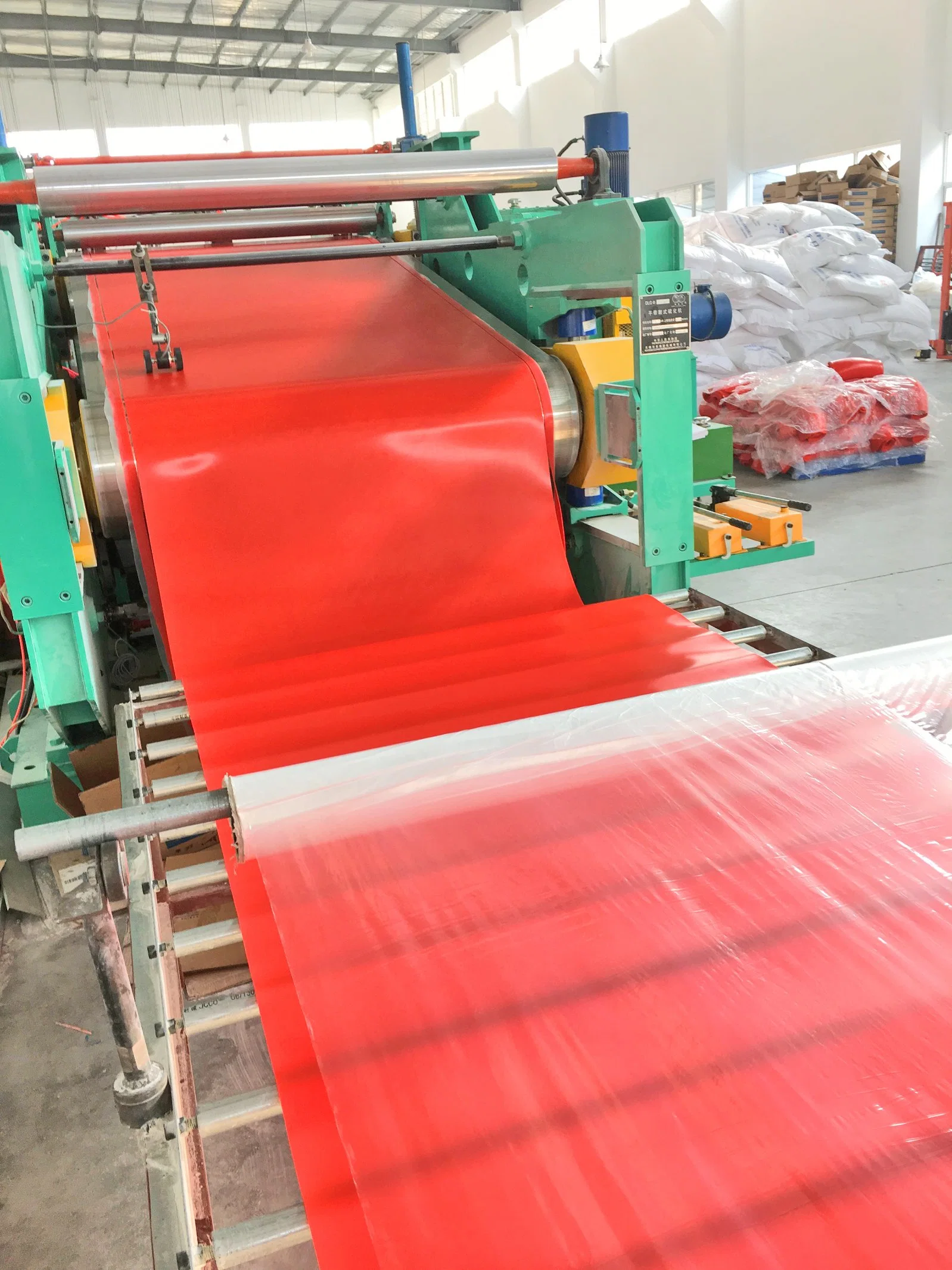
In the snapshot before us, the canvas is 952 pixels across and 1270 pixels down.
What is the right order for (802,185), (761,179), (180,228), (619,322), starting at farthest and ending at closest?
(761,179), (802,185), (619,322), (180,228)

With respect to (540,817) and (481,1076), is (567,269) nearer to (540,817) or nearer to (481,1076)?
(540,817)

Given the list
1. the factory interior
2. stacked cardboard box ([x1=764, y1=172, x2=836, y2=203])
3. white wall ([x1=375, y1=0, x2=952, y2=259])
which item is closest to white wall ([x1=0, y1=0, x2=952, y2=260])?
white wall ([x1=375, y1=0, x2=952, y2=259])

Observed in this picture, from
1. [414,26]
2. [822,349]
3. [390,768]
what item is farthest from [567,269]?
[414,26]

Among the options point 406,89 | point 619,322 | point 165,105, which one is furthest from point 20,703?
point 165,105

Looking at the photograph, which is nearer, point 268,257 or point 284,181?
point 284,181

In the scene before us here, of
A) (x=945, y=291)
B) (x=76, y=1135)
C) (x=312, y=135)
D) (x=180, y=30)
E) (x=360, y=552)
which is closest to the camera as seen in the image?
(x=76, y=1135)

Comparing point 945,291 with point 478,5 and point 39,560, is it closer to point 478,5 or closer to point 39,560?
point 39,560

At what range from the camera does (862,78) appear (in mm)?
11172

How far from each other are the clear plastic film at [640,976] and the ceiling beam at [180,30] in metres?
16.9

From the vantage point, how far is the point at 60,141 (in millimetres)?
18750

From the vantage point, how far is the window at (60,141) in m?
18.2

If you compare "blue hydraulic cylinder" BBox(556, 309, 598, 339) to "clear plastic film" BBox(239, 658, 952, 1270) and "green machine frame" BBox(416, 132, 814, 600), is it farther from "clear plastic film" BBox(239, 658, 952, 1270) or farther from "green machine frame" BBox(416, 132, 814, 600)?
"clear plastic film" BBox(239, 658, 952, 1270)

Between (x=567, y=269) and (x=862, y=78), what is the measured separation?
11090 mm

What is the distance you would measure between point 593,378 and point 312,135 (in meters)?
21.9
